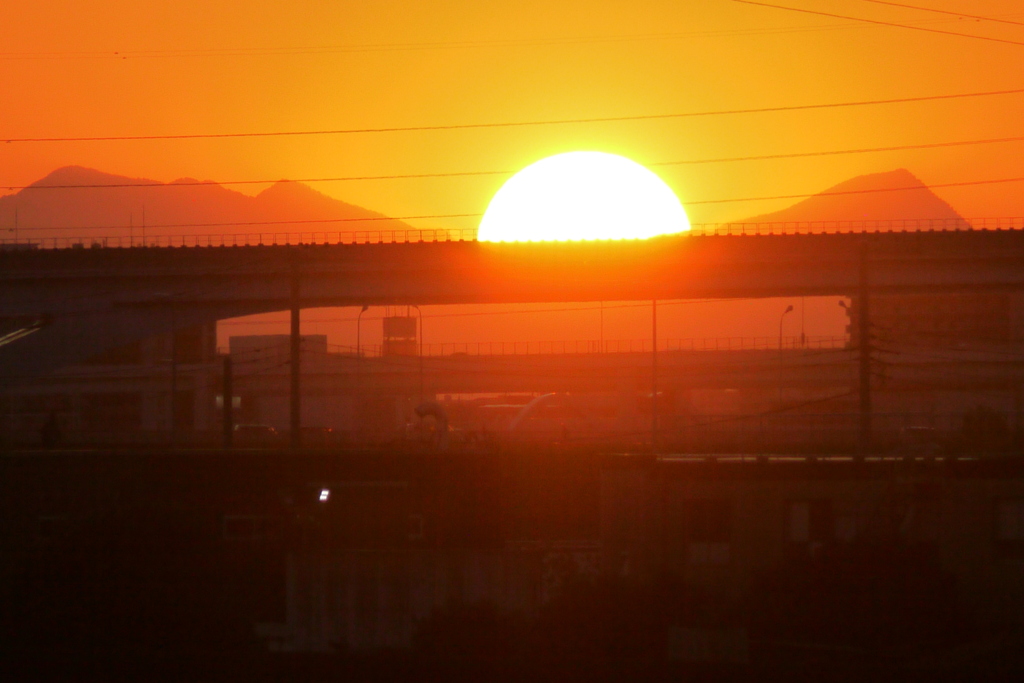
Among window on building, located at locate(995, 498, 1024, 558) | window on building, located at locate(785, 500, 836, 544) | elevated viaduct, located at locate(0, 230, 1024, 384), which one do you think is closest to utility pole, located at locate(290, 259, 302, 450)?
elevated viaduct, located at locate(0, 230, 1024, 384)

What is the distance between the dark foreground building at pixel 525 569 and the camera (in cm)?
1625

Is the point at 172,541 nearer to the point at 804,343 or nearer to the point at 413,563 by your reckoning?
the point at 413,563

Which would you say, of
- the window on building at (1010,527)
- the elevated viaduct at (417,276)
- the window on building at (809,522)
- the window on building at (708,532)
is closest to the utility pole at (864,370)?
the window on building at (1010,527)

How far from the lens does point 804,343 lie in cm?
7556

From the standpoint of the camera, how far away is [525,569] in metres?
17.4

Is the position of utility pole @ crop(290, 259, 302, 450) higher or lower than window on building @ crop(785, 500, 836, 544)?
higher

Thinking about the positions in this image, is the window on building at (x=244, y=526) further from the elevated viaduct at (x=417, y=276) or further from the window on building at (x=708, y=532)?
the elevated viaduct at (x=417, y=276)

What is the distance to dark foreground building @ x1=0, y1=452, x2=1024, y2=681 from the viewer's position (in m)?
16.2

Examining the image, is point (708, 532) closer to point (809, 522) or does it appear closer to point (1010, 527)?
point (809, 522)

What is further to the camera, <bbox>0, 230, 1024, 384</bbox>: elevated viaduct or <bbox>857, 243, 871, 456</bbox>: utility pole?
<bbox>0, 230, 1024, 384</bbox>: elevated viaduct

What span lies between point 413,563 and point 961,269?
104 ft

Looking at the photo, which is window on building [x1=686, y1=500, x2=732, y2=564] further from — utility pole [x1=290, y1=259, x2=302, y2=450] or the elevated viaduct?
the elevated viaduct

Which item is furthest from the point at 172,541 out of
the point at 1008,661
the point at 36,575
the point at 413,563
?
the point at 1008,661

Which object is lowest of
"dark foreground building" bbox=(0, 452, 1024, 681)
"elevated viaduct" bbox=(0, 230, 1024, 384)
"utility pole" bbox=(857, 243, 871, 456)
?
"dark foreground building" bbox=(0, 452, 1024, 681)
